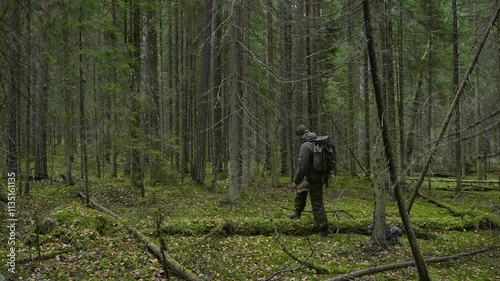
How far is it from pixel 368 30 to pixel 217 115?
12.2 m

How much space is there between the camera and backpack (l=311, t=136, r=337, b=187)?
7.45 m

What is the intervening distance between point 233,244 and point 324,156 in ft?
8.57

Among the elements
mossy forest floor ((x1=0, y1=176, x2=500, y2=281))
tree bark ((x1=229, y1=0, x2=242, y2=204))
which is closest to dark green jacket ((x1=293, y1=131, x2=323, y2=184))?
mossy forest floor ((x1=0, y1=176, x2=500, y2=281))

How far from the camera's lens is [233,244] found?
719 centimetres

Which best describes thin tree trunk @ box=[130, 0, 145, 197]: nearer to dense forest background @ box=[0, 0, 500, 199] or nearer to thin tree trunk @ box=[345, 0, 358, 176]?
dense forest background @ box=[0, 0, 500, 199]

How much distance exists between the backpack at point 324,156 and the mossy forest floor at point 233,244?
0.66m

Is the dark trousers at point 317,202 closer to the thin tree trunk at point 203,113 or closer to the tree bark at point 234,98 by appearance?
the tree bark at point 234,98

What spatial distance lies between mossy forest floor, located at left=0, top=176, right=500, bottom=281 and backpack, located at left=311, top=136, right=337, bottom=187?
0.66 metres

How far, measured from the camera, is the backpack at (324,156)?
7449 mm

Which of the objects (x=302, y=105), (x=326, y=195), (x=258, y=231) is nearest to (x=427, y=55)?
(x=302, y=105)

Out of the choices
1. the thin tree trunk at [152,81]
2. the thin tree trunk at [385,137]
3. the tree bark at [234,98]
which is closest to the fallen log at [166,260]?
the thin tree trunk at [385,137]

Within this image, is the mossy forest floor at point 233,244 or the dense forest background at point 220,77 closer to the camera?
the mossy forest floor at point 233,244

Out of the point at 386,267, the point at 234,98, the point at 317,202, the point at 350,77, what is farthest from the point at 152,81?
the point at 386,267

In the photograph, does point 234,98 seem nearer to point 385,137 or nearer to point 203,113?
point 203,113
